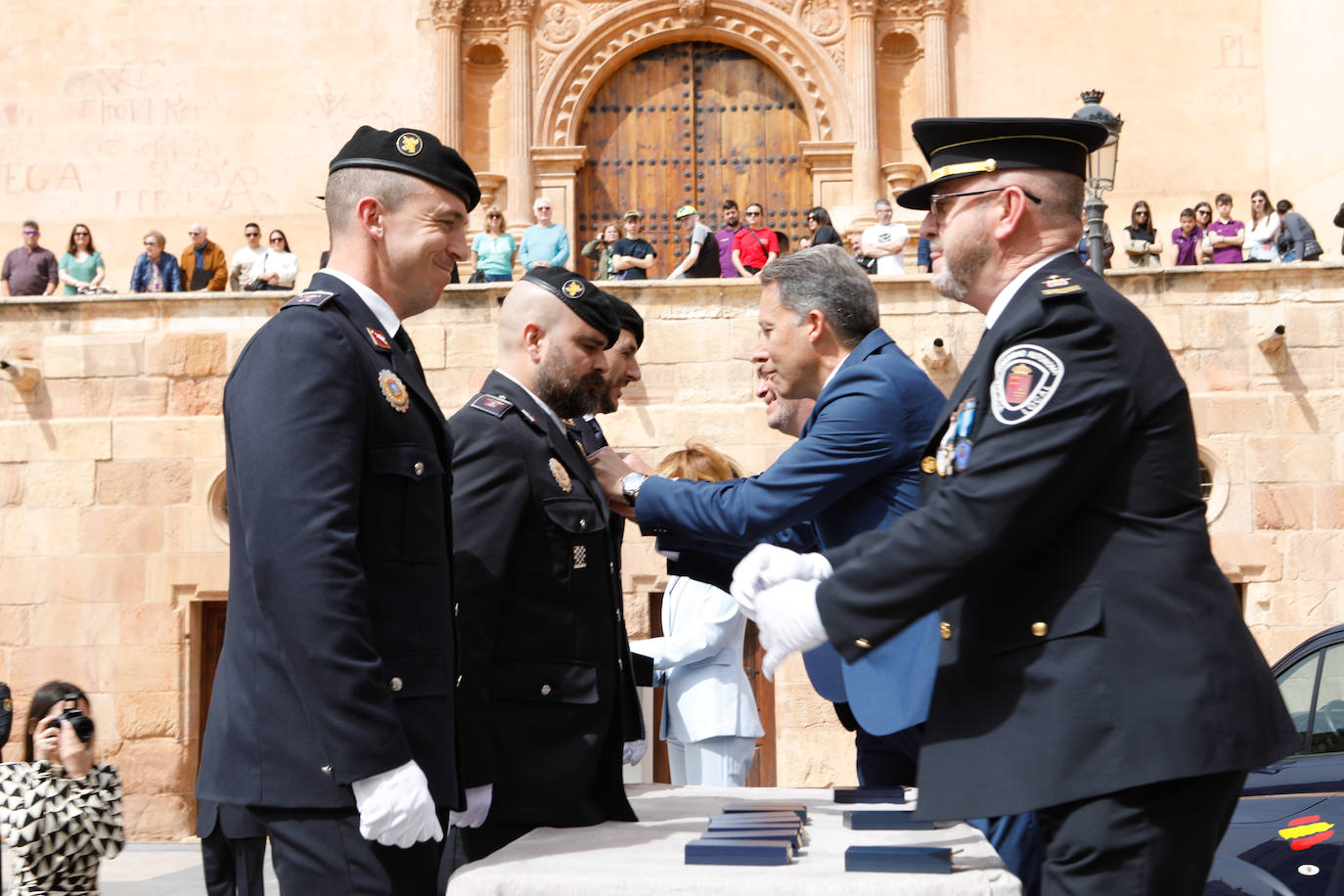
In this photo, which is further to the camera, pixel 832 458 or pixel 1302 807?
pixel 1302 807

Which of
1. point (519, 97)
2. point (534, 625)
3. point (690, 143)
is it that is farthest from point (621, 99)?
point (534, 625)

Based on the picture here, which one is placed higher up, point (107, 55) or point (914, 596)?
point (107, 55)

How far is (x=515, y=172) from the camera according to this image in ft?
63.0

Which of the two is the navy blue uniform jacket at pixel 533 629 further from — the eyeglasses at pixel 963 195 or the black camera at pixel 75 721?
the black camera at pixel 75 721

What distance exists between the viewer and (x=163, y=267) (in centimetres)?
1619

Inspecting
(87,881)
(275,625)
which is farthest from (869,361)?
(87,881)

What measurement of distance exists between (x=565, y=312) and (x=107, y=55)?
1783cm

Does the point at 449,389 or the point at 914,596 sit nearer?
the point at 914,596

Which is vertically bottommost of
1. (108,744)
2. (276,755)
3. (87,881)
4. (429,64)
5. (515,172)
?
(108,744)

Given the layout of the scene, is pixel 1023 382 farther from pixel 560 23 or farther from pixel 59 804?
pixel 560 23

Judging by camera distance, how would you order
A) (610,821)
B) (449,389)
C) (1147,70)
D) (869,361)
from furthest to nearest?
1. (1147,70)
2. (449,389)
3. (869,361)
4. (610,821)

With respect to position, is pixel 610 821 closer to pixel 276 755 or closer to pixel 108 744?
pixel 276 755

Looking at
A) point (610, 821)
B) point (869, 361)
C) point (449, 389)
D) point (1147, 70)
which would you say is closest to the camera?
point (610, 821)

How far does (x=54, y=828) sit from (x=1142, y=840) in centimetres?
407
